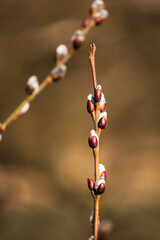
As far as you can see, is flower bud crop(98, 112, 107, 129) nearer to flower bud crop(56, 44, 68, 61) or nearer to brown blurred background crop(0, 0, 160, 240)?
flower bud crop(56, 44, 68, 61)

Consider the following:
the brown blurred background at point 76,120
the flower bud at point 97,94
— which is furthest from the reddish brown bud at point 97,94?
the brown blurred background at point 76,120

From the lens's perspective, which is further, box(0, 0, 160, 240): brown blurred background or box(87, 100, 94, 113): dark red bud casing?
box(0, 0, 160, 240): brown blurred background

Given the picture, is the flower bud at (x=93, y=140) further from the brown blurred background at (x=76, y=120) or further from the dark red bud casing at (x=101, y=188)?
the brown blurred background at (x=76, y=120)

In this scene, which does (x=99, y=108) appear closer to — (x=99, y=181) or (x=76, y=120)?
(x=99, y=181)

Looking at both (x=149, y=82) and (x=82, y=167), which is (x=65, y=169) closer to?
(x=82, y=167)

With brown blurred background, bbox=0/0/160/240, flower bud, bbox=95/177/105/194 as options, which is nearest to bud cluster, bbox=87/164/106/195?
flower bud, bbox=95/177/105/194

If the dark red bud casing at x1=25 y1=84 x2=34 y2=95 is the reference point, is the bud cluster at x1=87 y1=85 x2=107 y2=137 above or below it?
below

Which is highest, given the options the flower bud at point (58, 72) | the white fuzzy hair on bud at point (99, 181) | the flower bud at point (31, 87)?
the flower bud at point (58, 72)

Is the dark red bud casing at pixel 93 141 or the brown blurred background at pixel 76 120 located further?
the brown blurred background at pixel 76 120
